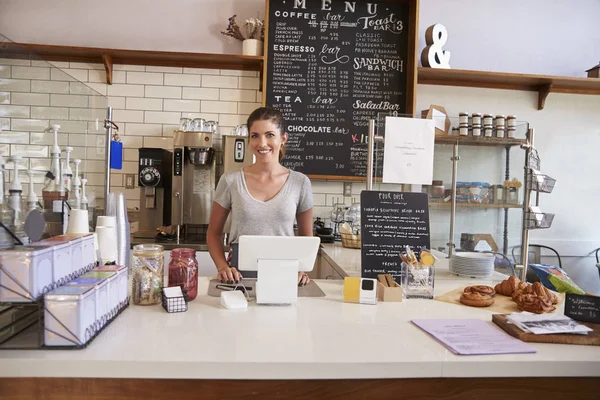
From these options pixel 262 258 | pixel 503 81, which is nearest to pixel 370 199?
pixel 262 258

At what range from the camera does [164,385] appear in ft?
3.68

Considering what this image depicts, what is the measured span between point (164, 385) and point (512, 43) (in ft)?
14.2

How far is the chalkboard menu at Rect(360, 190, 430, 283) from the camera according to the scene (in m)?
1.96

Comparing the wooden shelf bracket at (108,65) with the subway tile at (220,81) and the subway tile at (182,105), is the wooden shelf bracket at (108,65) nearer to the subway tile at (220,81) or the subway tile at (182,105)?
the subway tile at (182,105)

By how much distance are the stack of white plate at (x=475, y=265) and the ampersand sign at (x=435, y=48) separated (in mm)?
2223

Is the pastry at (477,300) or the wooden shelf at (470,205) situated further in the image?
the wooden shelf at (470,205)

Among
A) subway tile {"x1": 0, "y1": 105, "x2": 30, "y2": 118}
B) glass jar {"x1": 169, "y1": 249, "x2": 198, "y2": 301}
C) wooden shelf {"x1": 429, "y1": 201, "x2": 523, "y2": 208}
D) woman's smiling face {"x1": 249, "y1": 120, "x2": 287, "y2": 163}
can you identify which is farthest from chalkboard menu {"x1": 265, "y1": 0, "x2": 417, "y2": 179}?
glass jar {"x1": 169, "y1": 249, "x2": 198, "y2": 301}

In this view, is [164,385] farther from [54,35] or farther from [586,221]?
[586,221]

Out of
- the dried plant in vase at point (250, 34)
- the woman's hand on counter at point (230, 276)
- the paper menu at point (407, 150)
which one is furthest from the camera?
the dried plant in vase at point (250, 34)

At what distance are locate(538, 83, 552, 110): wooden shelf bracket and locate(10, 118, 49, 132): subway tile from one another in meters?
4.02

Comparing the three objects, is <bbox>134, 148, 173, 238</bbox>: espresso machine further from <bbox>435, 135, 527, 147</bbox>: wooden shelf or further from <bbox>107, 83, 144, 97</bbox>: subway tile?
<bbox>435, 135, 527, 147</bbox>: wooden shelf

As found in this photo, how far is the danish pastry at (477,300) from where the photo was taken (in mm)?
1671

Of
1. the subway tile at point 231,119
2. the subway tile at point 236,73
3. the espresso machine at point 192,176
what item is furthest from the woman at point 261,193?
the subway tile at point 236,73

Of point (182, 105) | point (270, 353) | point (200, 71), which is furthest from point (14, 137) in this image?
point (200, 71)
